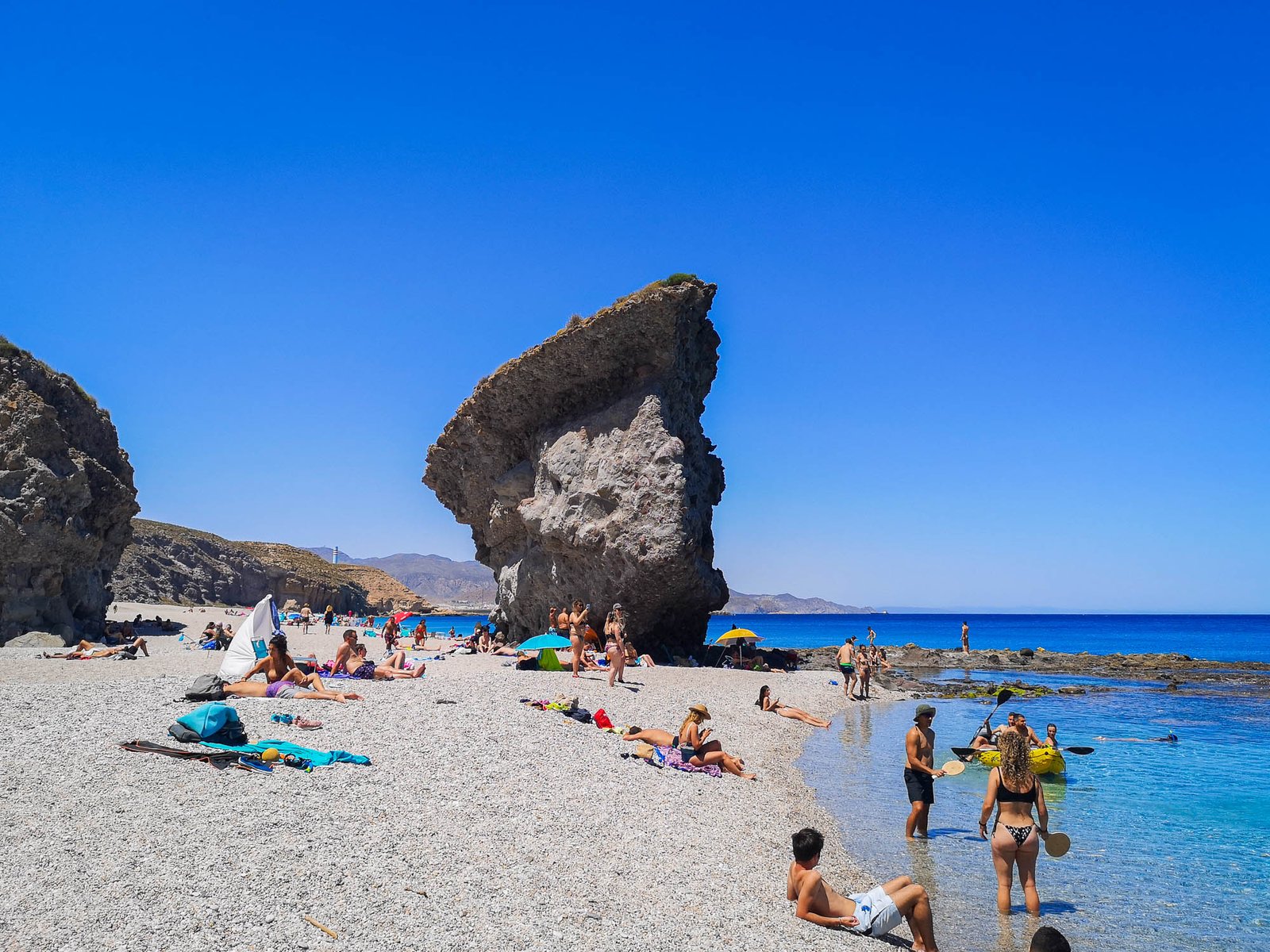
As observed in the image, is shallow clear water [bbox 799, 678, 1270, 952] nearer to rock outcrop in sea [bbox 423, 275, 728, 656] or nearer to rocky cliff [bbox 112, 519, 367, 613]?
rock outcrop in sea [bbox 423, 275, 728, 656]

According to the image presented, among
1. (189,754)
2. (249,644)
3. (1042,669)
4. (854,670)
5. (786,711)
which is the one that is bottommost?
(1042,669)

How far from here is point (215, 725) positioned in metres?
8.84

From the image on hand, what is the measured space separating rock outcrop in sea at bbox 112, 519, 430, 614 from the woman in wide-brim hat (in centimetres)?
6342

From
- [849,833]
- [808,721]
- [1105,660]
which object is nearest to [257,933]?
[849,833]

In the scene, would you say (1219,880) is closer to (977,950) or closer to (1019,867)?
(1019,867)

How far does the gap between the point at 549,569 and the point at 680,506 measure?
647 cm

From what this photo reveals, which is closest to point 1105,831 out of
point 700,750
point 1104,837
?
point 1104,837

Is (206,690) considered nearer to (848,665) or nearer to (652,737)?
(652,737)

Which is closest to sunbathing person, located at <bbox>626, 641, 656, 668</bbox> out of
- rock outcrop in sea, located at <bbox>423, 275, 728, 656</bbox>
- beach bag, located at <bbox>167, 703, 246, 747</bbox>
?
rock outcrop in sea, located at <bbox>423, 275, 728, 656</bbox>

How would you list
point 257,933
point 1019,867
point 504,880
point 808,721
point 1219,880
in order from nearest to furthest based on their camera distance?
point 257,933
point 504,880
point 1019,867
point 1219,880
point 808,721

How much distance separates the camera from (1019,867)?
23.9 ft

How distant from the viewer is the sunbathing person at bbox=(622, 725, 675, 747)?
40.5 feet

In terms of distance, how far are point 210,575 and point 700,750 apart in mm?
80380

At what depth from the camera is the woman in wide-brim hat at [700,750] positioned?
11.6 meters
